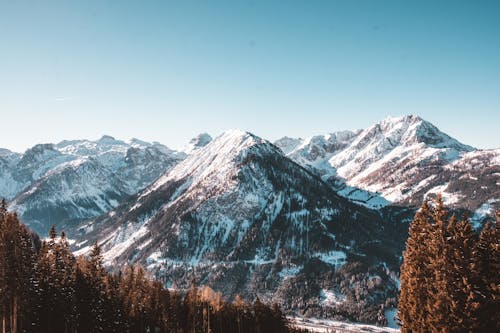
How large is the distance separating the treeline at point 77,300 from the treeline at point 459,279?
44.8 m

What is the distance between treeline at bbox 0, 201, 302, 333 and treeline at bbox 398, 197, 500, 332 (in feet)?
147

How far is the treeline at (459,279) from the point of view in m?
31.7

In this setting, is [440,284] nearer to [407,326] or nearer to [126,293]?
[407,326]

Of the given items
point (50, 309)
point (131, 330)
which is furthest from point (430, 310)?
point (131, 330)

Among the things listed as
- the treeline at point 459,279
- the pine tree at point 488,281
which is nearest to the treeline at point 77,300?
the treeline at point 459,279

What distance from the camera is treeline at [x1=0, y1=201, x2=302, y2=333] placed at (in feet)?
186

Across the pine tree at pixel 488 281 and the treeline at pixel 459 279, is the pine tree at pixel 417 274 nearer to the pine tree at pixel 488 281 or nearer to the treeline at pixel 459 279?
the treeline at pixel 459 279

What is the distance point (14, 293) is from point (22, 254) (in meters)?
5.42

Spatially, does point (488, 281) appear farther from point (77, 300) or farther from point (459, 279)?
point (77, 300)

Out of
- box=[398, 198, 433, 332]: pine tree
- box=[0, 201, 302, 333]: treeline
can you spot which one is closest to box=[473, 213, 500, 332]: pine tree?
box=[398, 198, 433, 332]: pine tree

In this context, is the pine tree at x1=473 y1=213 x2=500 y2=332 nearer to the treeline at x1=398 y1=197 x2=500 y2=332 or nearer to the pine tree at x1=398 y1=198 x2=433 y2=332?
the treeline at x1=398 y1=197 x2=500 y2=332

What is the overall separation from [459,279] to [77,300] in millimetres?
61006

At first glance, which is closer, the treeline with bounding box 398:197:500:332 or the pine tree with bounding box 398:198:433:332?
the treeline with bounding box 398:197:500:332

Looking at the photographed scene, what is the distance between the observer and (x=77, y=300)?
2768 inches
